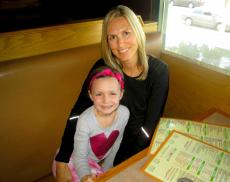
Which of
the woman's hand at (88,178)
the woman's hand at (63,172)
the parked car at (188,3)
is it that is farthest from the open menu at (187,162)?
the parked car at (188,3)

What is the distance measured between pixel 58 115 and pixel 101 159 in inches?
14.8

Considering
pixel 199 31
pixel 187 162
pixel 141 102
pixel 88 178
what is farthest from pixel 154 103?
pixel 199 31

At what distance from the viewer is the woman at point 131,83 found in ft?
4.35

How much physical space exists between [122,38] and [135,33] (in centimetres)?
8

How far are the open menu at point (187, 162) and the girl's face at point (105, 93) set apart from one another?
0.30 metres

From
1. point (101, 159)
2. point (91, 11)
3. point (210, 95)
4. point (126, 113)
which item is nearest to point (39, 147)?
point (101, 159)

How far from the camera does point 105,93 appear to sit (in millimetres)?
1158

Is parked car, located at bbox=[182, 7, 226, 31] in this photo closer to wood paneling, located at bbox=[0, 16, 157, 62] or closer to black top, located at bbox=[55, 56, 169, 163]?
black top, located at bbox=[55, 56, 169, 163]

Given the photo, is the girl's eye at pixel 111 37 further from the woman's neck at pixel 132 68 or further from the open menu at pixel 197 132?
the open menu at pixel 197 132

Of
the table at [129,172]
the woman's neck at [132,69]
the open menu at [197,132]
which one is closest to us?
the table at [129,172]

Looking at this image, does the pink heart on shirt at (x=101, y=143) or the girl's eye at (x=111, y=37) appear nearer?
the pink heart on shirt at (x=101, y=143)

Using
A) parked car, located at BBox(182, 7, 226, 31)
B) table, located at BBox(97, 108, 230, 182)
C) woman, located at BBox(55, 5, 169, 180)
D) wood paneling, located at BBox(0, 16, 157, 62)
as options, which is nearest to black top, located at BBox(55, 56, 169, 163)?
woman, located at BBox(55, 5, 169, 180)

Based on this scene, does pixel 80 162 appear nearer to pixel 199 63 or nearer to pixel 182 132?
pixel 182 132

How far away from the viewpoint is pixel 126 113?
137 cm
